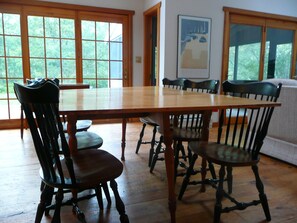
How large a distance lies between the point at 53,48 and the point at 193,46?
8.00ft

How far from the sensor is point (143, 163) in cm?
261

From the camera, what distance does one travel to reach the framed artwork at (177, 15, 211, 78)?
4055 millimetres

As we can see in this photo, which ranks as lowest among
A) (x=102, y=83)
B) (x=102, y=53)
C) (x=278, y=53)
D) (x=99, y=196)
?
(x=99, y=196)

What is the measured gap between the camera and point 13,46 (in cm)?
407

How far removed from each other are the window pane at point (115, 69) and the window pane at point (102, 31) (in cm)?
49

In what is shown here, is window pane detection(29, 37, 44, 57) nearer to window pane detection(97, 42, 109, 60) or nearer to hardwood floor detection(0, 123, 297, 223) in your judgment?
window pane detection(97, 42, 109, 60)

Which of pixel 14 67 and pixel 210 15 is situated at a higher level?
pixel 210 15

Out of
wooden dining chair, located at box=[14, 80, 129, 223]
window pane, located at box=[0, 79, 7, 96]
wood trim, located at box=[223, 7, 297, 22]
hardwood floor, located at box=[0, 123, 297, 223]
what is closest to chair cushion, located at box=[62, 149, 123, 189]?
wooden dining chair, located at box=[14, 80, 129, 223]

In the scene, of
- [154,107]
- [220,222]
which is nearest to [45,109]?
[154,107]

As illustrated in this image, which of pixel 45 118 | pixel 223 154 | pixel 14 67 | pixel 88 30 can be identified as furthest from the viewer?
pixel 88 30

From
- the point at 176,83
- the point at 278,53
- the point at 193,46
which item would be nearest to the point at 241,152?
the point at 176,83

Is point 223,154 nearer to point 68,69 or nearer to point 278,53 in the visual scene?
point 68,69

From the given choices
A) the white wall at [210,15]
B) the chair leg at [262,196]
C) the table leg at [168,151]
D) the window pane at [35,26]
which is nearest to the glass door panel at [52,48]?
the window pane at [35,26]

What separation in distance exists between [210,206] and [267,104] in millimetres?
867
